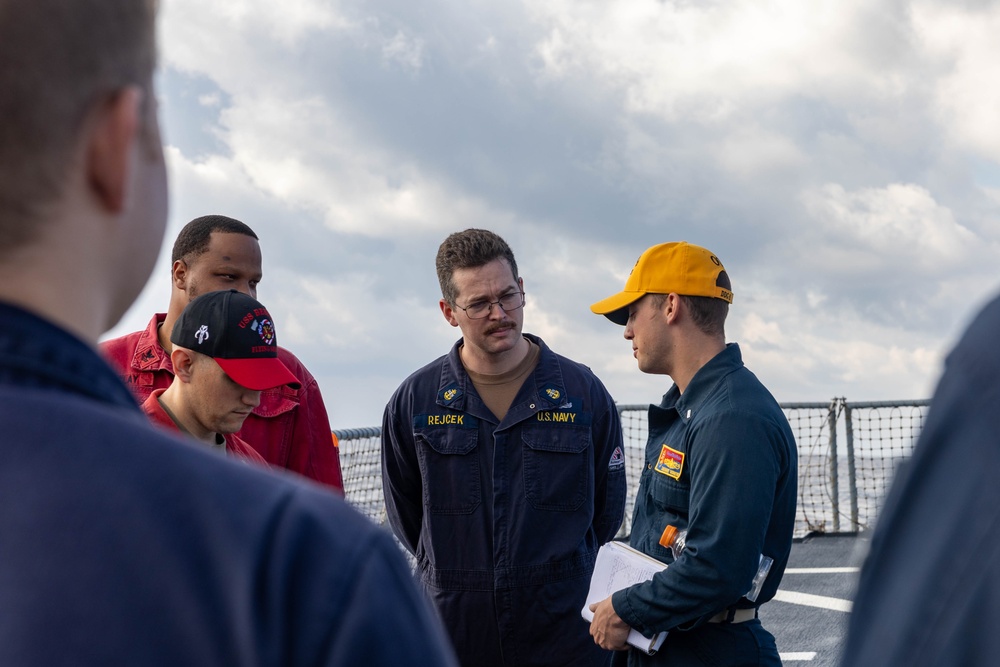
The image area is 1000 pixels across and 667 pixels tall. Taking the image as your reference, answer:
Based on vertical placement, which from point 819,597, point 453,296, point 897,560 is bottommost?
point 819,597

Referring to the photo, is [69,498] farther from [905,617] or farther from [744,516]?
[744,516]

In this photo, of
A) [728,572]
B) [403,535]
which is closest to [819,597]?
[403,535]

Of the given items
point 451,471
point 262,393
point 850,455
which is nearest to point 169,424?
point 262,393

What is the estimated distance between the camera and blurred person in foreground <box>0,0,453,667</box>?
2.28 ft

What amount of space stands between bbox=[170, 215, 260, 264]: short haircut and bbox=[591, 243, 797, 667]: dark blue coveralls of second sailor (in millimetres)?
1723

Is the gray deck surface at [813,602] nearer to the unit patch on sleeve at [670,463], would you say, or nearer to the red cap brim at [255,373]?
the unit patch on sleeve at [670,463]

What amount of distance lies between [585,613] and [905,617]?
2703mm

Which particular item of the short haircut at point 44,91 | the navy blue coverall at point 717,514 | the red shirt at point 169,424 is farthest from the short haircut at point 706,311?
the short haircut at point 44,91

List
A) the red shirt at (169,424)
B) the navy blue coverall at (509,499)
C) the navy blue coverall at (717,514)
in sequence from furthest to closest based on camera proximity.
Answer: the navy blue coverall at (509,499), the navy blue coverall at (717,514), the red shirt at (169,424)

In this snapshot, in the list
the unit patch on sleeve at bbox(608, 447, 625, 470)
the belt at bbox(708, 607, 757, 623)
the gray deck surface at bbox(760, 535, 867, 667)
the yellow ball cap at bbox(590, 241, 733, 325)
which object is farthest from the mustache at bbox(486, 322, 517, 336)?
the gray deck surface at bbox(760, 535, 867, 667)

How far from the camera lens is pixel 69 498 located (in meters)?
0.70

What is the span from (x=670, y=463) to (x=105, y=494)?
8.80 feet

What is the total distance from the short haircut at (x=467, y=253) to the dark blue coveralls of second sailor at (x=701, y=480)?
2.91 feet

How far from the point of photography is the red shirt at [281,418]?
3.73 m
